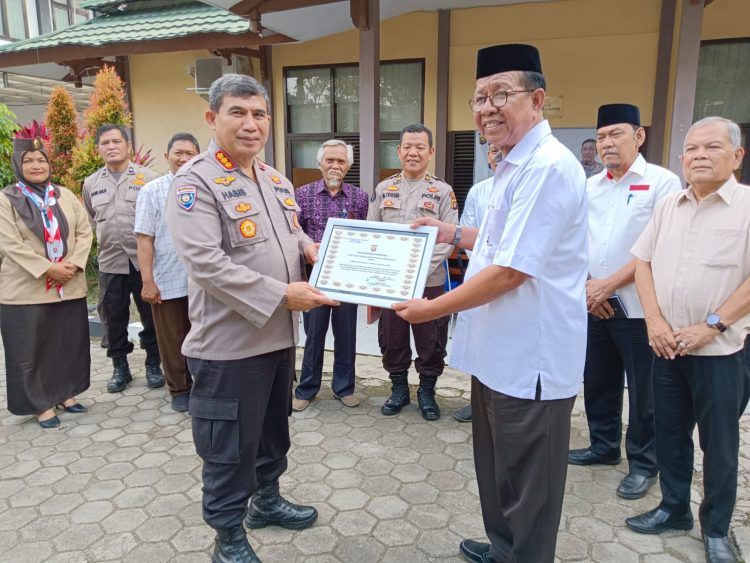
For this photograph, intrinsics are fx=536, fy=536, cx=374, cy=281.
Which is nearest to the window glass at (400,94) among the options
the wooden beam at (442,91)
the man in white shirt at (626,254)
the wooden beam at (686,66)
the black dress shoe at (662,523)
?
the wooden beam at (442,91)

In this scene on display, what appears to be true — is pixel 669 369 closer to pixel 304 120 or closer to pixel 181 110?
pixel 304 120

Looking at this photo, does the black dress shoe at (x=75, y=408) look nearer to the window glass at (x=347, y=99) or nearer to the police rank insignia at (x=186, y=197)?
the police rank insignia at (x=186, y=197)

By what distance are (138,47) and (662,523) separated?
24.5 feet

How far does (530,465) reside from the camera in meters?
1.84

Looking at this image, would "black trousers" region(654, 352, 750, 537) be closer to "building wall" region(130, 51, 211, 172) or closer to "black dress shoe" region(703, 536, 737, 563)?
"black dress shoe" region(703, 536, 737, 563)

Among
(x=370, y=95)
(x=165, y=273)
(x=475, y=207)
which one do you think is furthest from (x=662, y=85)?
(x=165, y=273)

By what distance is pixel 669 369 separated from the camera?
2.40 m

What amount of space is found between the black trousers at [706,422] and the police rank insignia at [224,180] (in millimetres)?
2032

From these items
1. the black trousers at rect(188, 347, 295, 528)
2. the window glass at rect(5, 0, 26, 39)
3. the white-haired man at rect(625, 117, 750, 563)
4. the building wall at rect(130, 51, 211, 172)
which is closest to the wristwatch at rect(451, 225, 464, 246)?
the white-haired man at rect(625, 117, 750, 563)

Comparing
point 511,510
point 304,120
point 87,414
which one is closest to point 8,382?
point 87,414

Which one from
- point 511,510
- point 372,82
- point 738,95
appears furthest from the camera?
point 738,95

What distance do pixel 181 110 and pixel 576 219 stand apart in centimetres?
747

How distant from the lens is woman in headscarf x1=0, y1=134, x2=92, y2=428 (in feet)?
11.6

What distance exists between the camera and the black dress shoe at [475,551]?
2283mm
